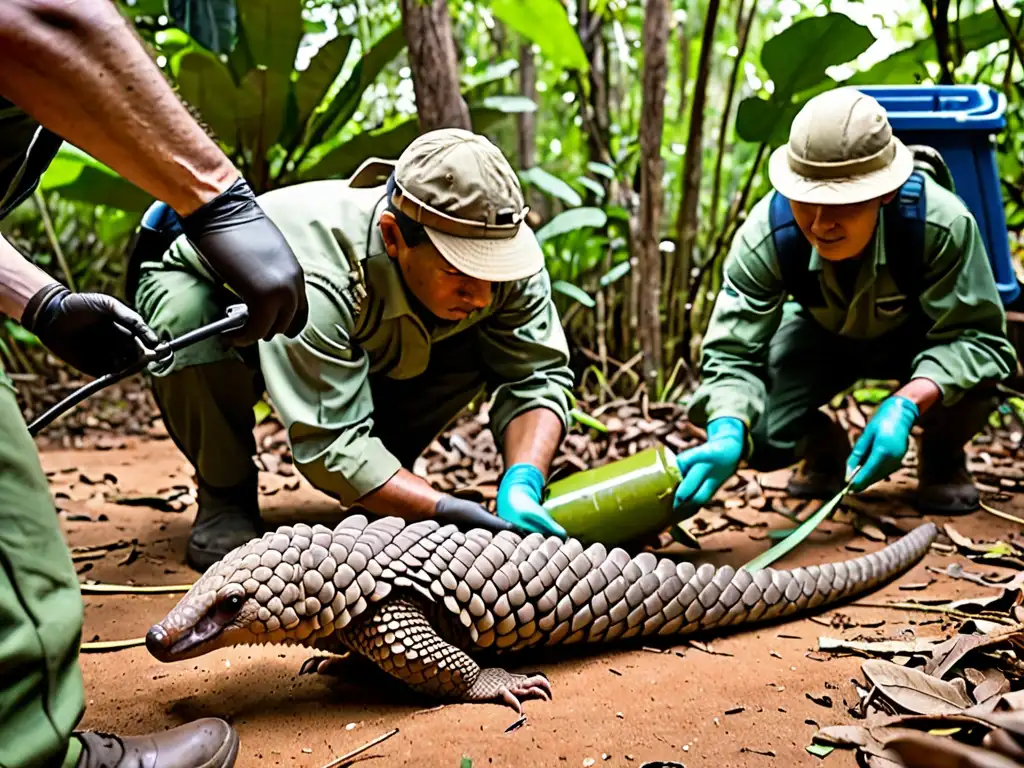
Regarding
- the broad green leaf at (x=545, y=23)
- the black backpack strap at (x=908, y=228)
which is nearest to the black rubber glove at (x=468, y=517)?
the black backpack strap at (x=908, y=228)

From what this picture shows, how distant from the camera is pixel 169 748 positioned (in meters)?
1.42

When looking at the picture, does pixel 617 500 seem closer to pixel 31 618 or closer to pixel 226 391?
pixel 226 391

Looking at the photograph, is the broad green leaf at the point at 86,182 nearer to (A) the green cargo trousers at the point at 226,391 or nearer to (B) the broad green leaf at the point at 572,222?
(A) the green cargo trousers at the point at 226,391

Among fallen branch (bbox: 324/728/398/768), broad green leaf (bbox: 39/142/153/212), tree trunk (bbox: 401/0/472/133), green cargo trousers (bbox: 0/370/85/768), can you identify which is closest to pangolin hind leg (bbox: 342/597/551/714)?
fallen branch (bbox: 324/728/398/768)

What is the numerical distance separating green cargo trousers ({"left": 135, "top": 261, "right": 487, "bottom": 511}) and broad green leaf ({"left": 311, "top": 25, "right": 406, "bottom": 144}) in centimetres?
181

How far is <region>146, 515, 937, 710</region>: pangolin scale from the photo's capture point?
1.66 m

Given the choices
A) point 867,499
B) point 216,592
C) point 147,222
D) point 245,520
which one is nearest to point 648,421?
point 867,499

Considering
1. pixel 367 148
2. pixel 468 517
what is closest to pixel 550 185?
pixel 367 148

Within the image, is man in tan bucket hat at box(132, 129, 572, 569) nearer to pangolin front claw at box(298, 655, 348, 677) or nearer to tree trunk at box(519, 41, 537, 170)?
pangolin front claw at box(298, 655, 348, 677)

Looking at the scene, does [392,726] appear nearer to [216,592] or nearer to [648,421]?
[216,592]

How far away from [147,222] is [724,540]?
1953 millimetres

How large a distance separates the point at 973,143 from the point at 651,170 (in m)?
1.23

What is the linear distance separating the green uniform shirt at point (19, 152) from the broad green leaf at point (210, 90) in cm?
225

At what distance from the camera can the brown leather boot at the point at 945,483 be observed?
9.61 ft
